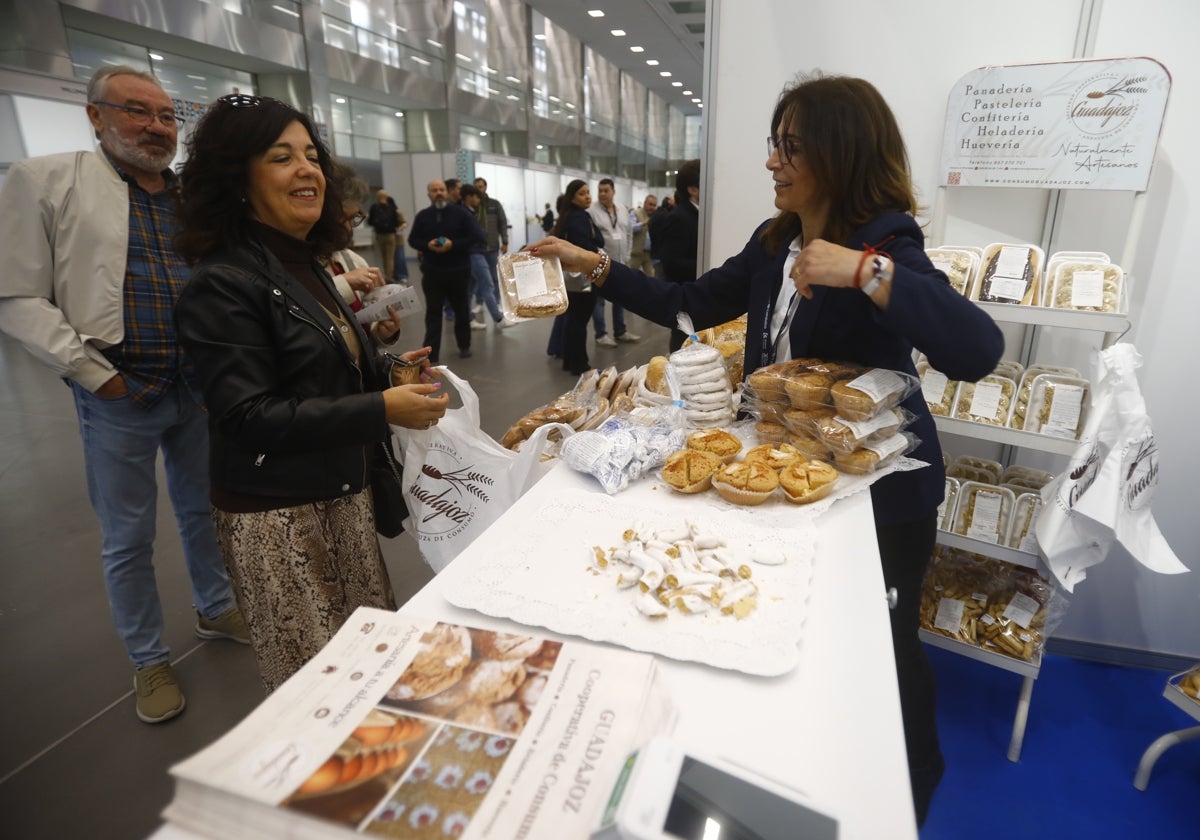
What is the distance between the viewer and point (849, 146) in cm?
138

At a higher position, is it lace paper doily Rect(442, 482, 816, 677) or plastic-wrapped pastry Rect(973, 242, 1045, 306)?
plastic-wrapped pastry Rect(973, 242, 1045, 306)

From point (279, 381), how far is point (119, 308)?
97 centimetres

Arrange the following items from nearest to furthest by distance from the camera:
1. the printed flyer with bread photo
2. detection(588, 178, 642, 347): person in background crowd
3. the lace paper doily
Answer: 1. the printed flyer with bread photo
2. the lace paper doily
3. detection(588, 178, 642, 347): person in background crowd

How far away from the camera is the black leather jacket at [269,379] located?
131cm

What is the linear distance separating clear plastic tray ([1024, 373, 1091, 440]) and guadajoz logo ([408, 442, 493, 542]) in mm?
1731

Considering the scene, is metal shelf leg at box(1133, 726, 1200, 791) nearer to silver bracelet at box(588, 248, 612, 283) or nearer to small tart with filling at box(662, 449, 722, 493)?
small tart with filling at box(662, 449, 722, 493)

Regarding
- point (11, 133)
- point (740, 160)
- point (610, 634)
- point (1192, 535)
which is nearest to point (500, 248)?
point (11, 133)

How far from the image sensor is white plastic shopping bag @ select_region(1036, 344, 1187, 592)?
73.1 inches

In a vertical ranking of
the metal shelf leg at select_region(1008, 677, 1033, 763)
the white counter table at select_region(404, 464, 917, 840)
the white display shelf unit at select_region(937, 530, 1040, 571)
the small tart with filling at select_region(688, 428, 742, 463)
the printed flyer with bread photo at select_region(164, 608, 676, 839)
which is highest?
the printed flyer with bread photo at select_region(164, 608, 676, 839)

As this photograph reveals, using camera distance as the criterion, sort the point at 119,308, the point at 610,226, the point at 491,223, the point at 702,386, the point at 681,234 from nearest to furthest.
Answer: the point at 702,386 < the point at 119,308 < the point at 681,234 < the point at 610,226 < the point at 491,223

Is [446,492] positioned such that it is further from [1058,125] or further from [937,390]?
[1058,125]

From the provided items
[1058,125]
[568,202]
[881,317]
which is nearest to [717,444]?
[881,317]

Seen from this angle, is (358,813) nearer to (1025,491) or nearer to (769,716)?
(769,716)

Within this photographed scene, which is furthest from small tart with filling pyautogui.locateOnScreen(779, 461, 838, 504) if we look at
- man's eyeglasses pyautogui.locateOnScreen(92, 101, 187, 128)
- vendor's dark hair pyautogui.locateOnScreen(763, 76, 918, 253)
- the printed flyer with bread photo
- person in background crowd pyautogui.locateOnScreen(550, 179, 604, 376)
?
person in background crowd pyautogui.locateOnScreen(550, 179, 604, 376)
